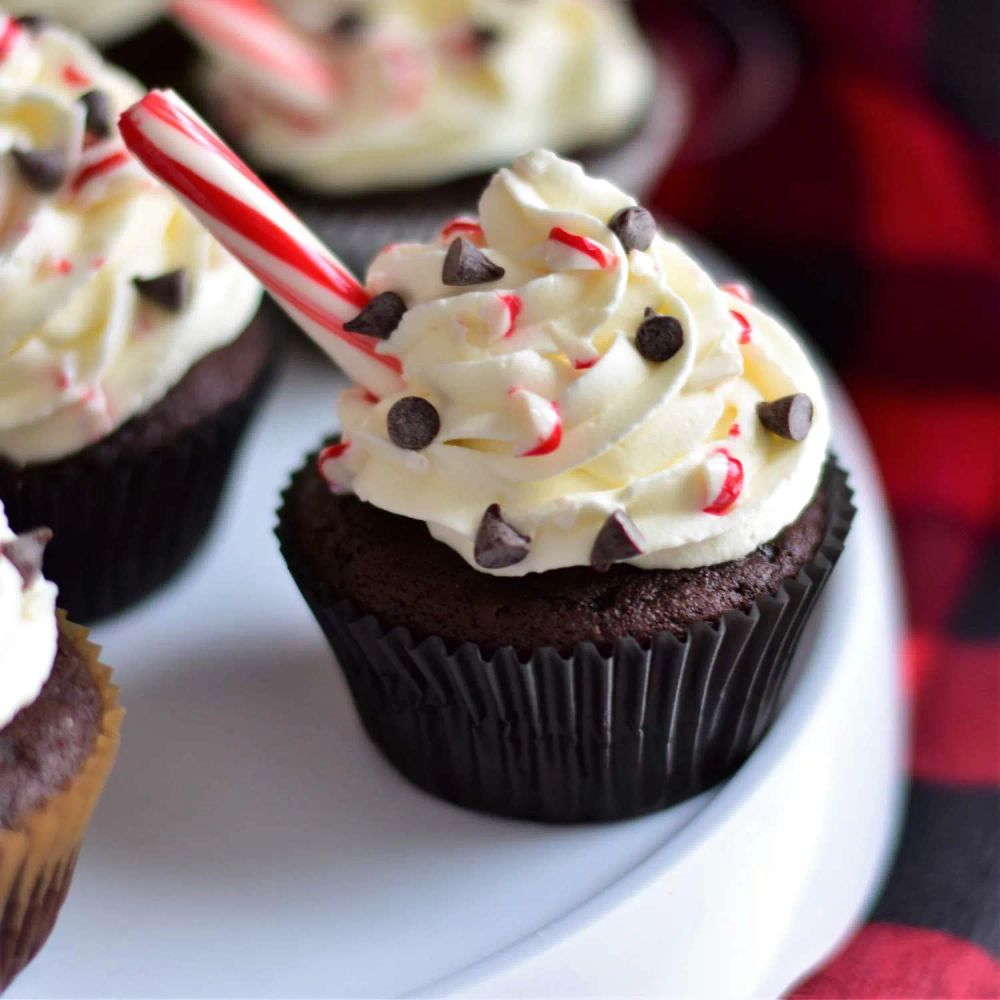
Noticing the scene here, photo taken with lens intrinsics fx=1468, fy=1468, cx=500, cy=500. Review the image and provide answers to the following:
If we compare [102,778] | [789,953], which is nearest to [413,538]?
[102,778]

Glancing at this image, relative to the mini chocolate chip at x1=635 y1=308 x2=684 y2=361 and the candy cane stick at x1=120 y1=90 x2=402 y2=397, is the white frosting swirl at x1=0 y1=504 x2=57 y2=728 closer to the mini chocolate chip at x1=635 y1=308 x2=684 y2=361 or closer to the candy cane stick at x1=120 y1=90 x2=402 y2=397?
the candy cane stick at x1=120 y1=90 x2=402 y2=397

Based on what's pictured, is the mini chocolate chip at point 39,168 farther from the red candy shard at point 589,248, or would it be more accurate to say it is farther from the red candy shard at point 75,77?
the red candy shard at point 589,248

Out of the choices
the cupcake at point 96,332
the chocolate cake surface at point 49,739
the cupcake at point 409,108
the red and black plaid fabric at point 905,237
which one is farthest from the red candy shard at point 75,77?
the red and black plaid fabric at point 905,237

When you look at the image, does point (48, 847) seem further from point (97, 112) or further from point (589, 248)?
point (97, 112)

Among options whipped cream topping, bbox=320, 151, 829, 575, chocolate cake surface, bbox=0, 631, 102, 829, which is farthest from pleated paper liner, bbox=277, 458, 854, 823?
chocolate cake surface, bbox=0, 631, 102, 829

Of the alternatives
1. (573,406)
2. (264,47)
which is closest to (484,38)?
(264,47)

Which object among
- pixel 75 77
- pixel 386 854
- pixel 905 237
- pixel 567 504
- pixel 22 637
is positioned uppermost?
pixel 75 77
